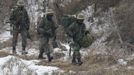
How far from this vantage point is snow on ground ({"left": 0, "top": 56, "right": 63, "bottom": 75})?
517 inches

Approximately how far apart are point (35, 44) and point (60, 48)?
59.3 inches

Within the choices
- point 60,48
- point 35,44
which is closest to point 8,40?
point 35,44

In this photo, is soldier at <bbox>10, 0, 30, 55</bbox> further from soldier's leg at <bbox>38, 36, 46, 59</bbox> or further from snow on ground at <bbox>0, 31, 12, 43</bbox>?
snow on ground at <bbox>0, 31, 12, 43</bbox>

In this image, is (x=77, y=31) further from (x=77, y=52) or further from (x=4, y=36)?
(x=4, y=36)

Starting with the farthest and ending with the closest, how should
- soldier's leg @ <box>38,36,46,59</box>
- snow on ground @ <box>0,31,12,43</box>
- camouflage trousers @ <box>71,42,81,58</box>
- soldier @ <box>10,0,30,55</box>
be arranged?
snow on ground @ <box>0,31,12,43</box> → soldier @ <box>10,0,30,55</box> → soldier's leg @ <box>38,36,46,59</box> → camouflage trousers @ <box>71,42,81,58</box>

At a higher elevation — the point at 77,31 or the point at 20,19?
the point at 20,19

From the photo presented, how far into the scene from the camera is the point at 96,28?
1938cm

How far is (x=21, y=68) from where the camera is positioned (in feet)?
44.0

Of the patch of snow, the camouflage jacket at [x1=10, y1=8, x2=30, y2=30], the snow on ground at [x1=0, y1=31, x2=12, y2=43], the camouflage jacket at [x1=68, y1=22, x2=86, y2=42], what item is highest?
the camouflage jacket at [x1=10, y1=8, x2=30, y2=30]

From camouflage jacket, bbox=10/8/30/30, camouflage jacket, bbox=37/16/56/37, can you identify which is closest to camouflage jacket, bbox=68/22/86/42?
camouflage jacket, bbox=37/16/56/37

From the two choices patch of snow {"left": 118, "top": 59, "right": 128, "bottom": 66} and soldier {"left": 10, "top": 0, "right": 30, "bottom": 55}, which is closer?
patch of snow {"left": 118, "top": 59, "right": 128, "bottom": 66}

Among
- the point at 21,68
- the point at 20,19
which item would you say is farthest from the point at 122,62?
the point at 20,19

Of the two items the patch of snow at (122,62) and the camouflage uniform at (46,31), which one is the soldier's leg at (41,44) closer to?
the camouflage uniform at (46,31)

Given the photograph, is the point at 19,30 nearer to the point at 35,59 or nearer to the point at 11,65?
the point at 35,59
